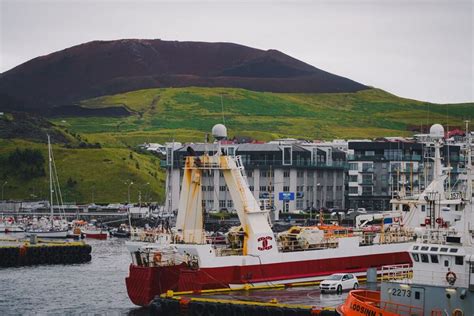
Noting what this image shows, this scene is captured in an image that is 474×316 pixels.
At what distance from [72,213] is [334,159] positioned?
37311 mm

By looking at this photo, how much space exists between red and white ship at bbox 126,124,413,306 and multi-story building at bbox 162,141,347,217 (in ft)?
225

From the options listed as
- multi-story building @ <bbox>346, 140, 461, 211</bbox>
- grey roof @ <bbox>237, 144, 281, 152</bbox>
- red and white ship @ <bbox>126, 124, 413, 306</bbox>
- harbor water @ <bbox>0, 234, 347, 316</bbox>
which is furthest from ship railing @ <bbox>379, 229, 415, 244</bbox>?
grey roof @ <bbox>237, 144, 281, 152</bbox>

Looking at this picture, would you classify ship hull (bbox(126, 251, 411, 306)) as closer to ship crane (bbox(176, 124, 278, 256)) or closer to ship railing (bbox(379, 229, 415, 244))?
ship crane (bbox(176, 124, 278, 256))

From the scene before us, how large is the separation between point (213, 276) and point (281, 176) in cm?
8109

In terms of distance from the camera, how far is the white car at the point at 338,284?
59719 mm

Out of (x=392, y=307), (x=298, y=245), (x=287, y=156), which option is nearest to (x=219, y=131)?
(x=298, y=245)

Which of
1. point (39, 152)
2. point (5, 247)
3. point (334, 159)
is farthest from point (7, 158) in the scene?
point (5, 247)

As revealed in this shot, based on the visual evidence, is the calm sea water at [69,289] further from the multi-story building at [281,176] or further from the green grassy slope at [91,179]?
the green grassy slope at [91,179]

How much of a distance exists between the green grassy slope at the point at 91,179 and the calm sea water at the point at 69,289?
74.3m

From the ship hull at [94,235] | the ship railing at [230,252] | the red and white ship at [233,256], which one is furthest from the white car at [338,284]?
the ship hull at [94,235]

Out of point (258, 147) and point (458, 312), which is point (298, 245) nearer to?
point (458, 312)

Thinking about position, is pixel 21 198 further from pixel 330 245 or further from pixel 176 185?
pixel 330 245

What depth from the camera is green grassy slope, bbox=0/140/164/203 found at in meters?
175

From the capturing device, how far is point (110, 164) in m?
184
